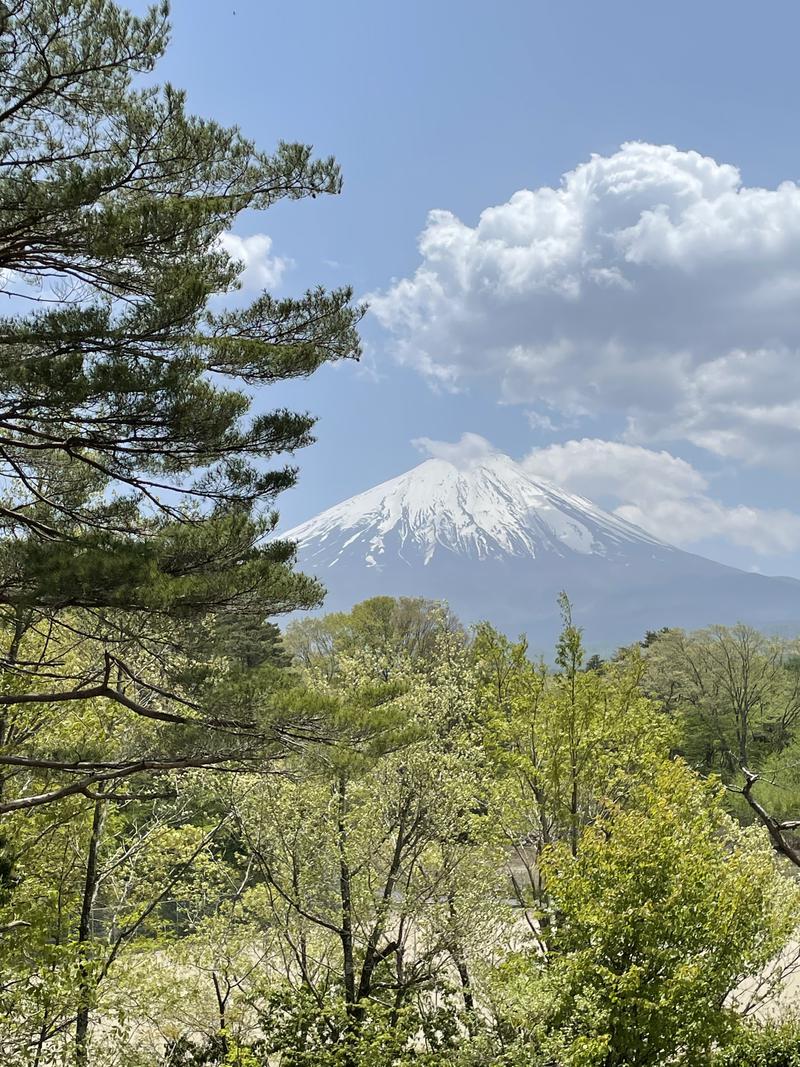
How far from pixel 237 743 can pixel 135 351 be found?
389 cm

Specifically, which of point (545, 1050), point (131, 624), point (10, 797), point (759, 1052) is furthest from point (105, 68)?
point (759, 1052)

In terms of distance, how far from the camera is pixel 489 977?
8.68m

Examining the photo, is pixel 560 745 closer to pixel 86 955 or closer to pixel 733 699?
pixel 86 955

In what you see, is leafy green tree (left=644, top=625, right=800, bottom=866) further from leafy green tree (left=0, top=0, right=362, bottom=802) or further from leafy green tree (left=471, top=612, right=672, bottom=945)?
leafy green tree (left=0, top=0, right=362, bottom=802)

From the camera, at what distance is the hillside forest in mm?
5777

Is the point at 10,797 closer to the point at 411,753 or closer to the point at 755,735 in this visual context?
the point at 411,753

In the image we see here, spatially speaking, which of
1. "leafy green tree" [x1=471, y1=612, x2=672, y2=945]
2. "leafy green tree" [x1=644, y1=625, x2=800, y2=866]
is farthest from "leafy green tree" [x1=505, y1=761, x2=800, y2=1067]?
"leafy green tree" [x1=644, y1=625, x2=800, y2=866]

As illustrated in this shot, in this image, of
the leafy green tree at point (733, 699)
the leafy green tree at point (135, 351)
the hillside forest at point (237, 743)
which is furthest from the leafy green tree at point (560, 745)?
the leafy green tree at point (733, 699)

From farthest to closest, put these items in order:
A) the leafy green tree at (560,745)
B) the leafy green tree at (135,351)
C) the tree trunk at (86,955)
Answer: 1. the leafy green tree at (560,745)
2. the tree trunk at (86,955)
3. the leafy green tree at (135,351)

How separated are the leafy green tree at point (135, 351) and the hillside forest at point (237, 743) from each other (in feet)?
0.10

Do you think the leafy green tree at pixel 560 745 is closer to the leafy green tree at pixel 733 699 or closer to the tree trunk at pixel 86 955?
the tree trunk at pixel 86 955

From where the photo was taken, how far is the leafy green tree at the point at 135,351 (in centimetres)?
547

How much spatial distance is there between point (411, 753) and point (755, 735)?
2696 centimetres

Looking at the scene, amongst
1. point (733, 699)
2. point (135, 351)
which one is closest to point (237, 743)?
point (135, 351)
